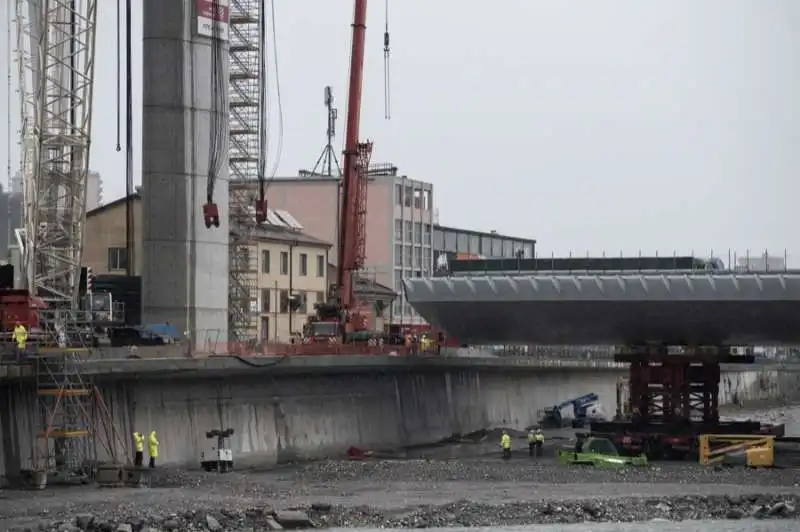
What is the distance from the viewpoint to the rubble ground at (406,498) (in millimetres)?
49000

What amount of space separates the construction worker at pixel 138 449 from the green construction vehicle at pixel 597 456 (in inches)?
701

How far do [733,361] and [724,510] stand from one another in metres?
30.8

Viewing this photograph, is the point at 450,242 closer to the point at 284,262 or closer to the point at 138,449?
the point at 284,262

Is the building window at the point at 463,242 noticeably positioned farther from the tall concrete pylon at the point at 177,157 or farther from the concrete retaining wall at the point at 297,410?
the tall concrete pylon at the point at 177,157

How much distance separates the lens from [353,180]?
8812 cm

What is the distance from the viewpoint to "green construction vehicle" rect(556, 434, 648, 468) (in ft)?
226

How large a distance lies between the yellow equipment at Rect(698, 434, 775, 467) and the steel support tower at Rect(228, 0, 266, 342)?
2840 cm

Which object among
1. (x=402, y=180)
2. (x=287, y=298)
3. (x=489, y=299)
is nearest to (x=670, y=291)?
(x=489, y=299)

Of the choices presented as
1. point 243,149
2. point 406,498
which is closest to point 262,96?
point 243,149

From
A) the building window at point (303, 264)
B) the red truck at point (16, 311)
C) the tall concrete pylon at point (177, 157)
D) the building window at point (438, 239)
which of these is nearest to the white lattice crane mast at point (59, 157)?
the tall concrete pylon at point (177, 157)

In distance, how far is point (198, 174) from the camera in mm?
78125

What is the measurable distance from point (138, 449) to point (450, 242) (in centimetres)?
8671

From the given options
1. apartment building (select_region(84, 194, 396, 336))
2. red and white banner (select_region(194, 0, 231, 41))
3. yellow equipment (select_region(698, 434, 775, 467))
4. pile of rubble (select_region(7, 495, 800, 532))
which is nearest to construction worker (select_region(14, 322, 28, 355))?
pile of rubble (select_region(7, 495, 800, 532))

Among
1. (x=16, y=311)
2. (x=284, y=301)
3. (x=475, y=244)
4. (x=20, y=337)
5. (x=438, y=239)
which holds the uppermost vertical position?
(x=438, y=239)
